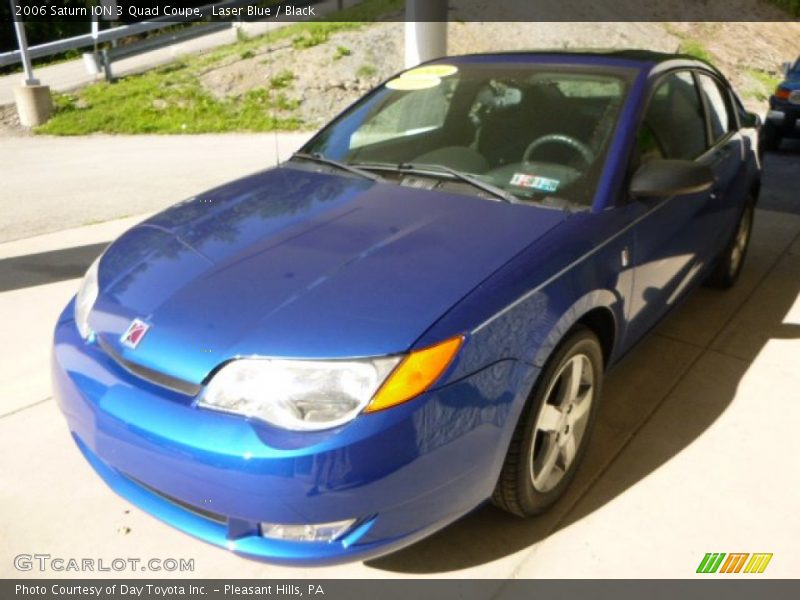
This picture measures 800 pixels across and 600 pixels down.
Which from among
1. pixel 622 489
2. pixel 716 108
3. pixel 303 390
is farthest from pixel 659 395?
pixel 303 390

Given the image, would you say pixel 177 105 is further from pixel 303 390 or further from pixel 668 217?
pixel 303 390

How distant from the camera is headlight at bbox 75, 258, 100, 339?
2367 mm

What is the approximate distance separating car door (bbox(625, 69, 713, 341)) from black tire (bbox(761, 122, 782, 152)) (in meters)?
6.25

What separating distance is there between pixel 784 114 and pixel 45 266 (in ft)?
27.3

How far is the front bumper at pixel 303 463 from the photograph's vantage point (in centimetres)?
185

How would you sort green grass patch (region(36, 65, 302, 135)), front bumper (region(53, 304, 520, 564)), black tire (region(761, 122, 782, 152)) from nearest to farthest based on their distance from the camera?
front bumper (region(53, 304, 520, 564)), black tire (region(761, 122, 782, 152)), green grass patch (region(36, 65, 302, 135))

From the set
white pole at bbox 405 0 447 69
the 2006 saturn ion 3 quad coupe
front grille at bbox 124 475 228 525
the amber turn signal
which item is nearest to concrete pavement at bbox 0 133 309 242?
white pole at bbox 405 0 447 69

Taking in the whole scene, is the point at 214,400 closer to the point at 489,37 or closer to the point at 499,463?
the point at 499,463

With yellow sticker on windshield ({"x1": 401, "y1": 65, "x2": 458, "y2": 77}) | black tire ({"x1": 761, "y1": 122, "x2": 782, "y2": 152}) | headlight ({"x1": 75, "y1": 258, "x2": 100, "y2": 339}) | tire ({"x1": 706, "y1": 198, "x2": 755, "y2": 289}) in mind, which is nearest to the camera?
headlight ({"x1": 75, "y1": 258, "x2": 100, "y2": 339})

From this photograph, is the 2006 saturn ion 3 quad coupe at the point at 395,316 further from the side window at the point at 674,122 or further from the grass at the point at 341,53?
the grass at the point at 341,53

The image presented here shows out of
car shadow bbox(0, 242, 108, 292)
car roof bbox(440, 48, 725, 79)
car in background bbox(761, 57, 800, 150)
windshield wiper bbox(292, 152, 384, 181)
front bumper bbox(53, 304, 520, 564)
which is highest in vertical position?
car roof bbox(440, 48, 725, 79)

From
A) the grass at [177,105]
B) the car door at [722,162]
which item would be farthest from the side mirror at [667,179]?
the grass at [177,105]

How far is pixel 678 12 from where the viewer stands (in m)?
18.9

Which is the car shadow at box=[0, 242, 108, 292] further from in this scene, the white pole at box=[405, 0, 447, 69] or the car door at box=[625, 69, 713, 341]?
the car door at box=[625, 69, 713, 341]
